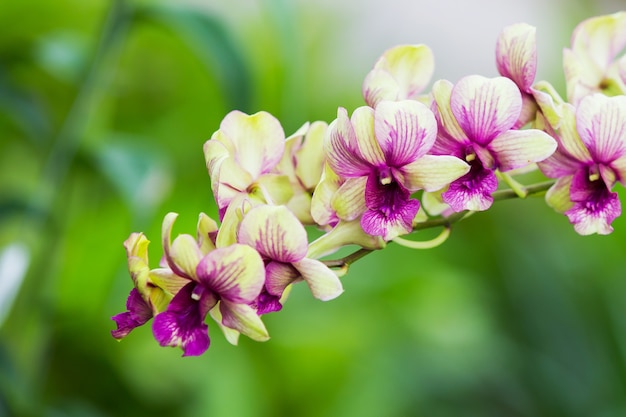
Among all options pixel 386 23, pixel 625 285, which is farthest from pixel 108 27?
pixel 386 23

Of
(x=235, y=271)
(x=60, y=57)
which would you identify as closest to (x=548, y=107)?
(x=235, y=271)

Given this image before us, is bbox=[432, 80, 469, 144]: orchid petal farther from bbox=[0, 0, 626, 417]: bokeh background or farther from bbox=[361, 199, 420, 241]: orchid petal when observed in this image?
bbox=[0, 0, 626, 417]: bokeh background

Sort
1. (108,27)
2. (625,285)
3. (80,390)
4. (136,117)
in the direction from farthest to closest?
(136,117)
(625,285)
(80,390)
(108,27)

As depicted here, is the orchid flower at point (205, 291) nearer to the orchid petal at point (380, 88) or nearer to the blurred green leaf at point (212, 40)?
the orchid petal at point (380, 88)

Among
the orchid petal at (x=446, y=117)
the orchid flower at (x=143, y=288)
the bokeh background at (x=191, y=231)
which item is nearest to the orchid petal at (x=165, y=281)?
the orchid flower at (x=143, y=288)

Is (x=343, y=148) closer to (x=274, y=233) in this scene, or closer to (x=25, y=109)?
(x=274, y=233)

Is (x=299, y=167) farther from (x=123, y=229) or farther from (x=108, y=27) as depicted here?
(x=123, y=229)
